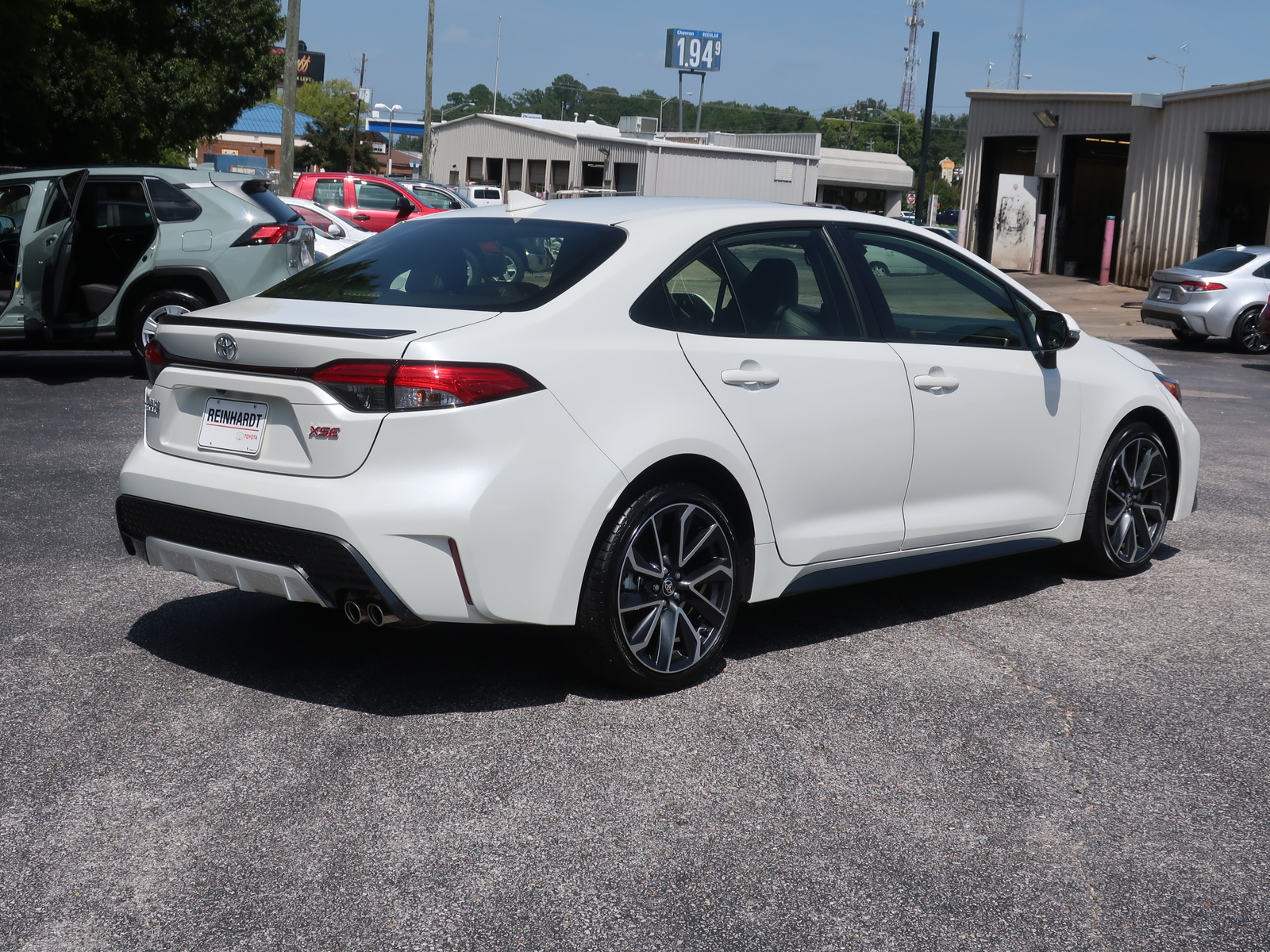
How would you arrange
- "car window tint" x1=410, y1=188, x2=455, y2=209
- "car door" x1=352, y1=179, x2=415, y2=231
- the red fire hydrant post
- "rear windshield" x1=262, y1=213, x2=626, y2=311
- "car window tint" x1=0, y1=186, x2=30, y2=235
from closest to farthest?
"rear windshield" x1=262, y1=213, x2=626, y2=311 < "car window tint" x1=0, y1=186, x2=30, y2=235 < "car door" x1=352, y1=179, x2=415, y2=231 < "car window tint" x1=410, y1=188, x2=455, y2=209 < the red fire hydrant post

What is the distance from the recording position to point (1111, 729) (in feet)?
14.1

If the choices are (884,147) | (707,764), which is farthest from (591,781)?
(884,147)

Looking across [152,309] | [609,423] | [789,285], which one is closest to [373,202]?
[152,309]

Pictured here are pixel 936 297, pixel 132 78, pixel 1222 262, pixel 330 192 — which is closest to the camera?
pixel 936 297

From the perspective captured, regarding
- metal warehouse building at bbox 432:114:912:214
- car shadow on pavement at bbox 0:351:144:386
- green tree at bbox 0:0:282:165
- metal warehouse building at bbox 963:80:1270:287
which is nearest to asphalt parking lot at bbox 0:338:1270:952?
car shadow on pavement at bbox 0:351:144:386

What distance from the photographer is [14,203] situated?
37.3ft

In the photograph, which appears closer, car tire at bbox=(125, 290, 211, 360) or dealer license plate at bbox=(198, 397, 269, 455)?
dealer license plate at bbox=(198, 397, 269, 455)

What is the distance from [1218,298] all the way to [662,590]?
57.6 ft

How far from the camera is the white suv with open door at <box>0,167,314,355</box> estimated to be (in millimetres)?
11211

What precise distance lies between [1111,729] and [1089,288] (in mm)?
29005

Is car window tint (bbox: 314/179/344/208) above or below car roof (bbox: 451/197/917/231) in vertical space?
above

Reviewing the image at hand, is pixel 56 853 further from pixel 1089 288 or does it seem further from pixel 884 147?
pixel 884 147

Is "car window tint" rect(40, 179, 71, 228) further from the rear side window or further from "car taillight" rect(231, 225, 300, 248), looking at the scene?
"car taillight" rect(231, 225, 300, 248)

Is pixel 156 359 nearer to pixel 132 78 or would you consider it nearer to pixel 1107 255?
pixel 132 78
